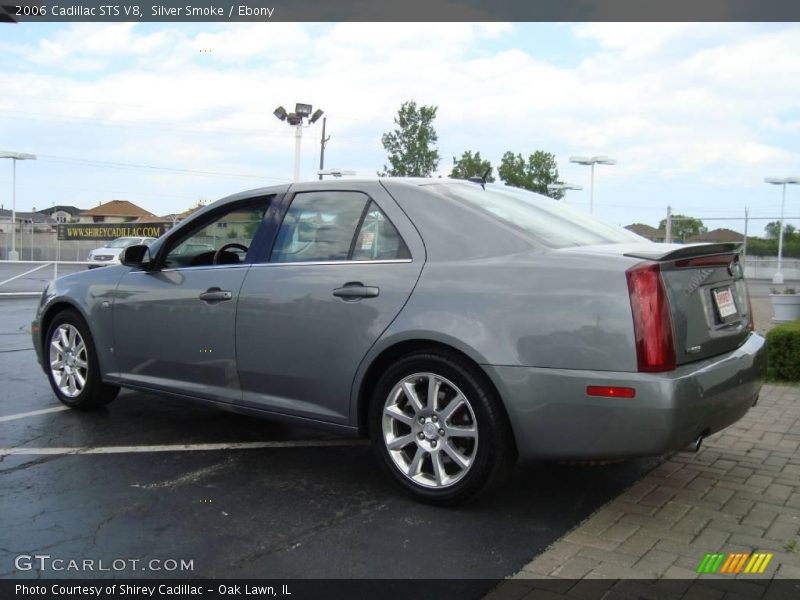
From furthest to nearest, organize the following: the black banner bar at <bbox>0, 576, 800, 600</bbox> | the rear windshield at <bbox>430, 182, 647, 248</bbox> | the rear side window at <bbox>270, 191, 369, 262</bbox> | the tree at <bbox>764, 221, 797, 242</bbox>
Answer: the tree at <bbox>764, 221, 797, 242</bbox> → the rear side window at <bbox>270, 191, 369, 262</bbox> → the rear windshield at <bbox>430, 182, 647, 248</bbox> → the black banner bar at <bbox>0, 576, 800, 600</bbox>

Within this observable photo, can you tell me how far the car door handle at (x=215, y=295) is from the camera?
4.32 meters

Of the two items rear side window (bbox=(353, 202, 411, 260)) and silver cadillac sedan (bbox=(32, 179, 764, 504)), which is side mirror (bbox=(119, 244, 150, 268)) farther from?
rear side window (bbox=(353, 202, 411, 260))

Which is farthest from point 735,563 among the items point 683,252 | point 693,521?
point 683,252

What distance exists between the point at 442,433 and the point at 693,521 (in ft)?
4.06

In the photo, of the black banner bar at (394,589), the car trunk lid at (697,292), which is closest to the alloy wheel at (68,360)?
the black banner bar at (394,589)

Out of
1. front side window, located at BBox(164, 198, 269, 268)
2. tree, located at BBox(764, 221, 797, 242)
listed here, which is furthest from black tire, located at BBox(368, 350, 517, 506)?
tree, located at BBox(764, 221, 797, 242)

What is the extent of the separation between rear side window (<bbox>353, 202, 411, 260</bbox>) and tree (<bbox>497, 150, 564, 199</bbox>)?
37008mm

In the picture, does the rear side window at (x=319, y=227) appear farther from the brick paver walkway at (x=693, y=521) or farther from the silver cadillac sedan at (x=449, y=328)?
the brick paver walkway at (x=693, y=521)

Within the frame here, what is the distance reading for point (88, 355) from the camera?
5320 mm

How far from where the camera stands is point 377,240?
12.9 ft

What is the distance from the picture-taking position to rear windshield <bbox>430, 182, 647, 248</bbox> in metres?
3.74

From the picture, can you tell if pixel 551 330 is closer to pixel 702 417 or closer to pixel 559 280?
pixel 559 280

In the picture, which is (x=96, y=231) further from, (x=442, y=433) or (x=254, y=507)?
(x=442, y=433)

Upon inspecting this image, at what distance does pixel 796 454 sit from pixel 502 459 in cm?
231
